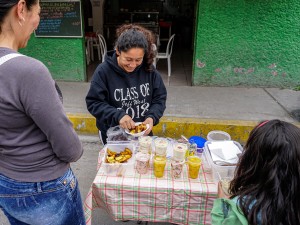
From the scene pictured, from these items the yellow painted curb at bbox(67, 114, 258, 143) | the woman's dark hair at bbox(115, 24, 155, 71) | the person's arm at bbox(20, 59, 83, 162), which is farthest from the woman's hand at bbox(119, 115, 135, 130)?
the yellow painted curb at bbox(67, 114, 258, 143)

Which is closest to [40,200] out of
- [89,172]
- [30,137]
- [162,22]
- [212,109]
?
[30,137]

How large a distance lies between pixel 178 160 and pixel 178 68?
18.6 feet

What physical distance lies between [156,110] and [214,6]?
11.8ft

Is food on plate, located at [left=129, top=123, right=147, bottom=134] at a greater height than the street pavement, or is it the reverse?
food on plate, located at [left=129, top=123, right=147, bottom=134]

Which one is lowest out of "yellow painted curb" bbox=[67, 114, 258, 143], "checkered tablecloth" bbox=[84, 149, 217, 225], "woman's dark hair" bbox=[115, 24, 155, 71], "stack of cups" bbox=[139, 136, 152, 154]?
"yellow painted curb" bbox=[67, 114, 258, 143]

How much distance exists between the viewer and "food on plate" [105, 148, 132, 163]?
6.18 feet

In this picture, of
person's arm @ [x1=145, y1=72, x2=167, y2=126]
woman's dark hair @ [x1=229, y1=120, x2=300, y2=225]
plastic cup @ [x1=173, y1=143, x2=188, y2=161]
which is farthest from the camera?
person's arm @ [x1=145, y1=72, x2=167, y2=126]

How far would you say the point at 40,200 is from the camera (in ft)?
4.24

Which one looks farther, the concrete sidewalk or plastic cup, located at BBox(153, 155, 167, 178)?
the concrete sidewalk

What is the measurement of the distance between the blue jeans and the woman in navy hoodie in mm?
859

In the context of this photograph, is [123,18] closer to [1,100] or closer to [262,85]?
[262,85]

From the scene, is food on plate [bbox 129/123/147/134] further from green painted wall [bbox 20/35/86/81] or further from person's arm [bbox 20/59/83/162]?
green painted wall [bbox 20/35/86/81]

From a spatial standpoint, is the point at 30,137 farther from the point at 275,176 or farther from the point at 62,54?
the point at 62,54

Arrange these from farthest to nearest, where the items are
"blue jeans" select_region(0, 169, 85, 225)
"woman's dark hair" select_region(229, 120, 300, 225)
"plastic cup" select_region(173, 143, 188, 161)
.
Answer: "plastic cup" select_region(173, 143, 188, 161) → "blue jeans" select_region(0, 169, 85, 225) → "woman's dark hair" select_region(229, 120, 300, 225)
